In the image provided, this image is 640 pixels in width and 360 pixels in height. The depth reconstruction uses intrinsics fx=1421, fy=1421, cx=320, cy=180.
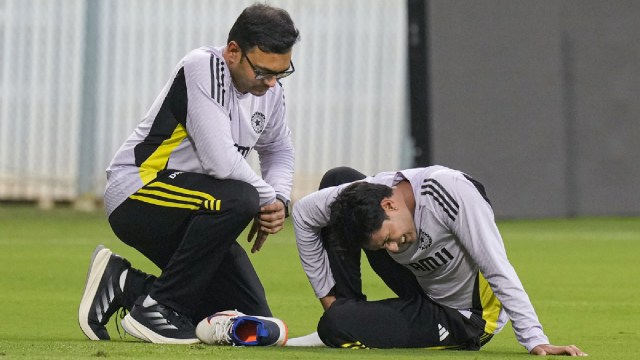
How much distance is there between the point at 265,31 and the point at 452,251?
0.83 m

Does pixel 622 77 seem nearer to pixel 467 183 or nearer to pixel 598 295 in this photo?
pixel 598 295

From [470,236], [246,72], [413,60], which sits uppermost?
[413,60]

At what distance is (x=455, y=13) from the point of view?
982cm

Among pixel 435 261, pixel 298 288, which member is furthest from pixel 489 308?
pixel 298 288

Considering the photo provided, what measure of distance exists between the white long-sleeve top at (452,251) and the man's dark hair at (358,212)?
0.36 ft

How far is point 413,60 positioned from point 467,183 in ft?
20.4

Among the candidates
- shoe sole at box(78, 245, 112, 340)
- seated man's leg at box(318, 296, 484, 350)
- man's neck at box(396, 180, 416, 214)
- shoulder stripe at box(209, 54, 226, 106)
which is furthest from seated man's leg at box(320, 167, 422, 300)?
shoe sole at box(78, 245, 112, 340)

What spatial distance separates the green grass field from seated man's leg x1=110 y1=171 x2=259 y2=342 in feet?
0.50

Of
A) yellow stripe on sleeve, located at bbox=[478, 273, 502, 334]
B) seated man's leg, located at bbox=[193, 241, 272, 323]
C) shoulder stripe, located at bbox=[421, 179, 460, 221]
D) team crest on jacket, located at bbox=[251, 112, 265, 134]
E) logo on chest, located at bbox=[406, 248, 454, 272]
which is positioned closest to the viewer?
shoulder stripe, located at bbox=[421, 179, 460, 221]

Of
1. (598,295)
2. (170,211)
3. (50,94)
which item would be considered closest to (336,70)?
(50,94)

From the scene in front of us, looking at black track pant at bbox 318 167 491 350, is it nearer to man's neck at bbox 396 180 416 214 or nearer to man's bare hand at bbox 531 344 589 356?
man's neck at bbox 396 180 416 214

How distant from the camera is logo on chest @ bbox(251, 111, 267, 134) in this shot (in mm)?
4305

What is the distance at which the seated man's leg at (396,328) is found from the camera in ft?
13.3

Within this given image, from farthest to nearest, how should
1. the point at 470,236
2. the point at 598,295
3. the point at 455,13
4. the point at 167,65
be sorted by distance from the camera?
the point at 167,65, the point at 455,13, the point at 598,295, the point at 470,236
